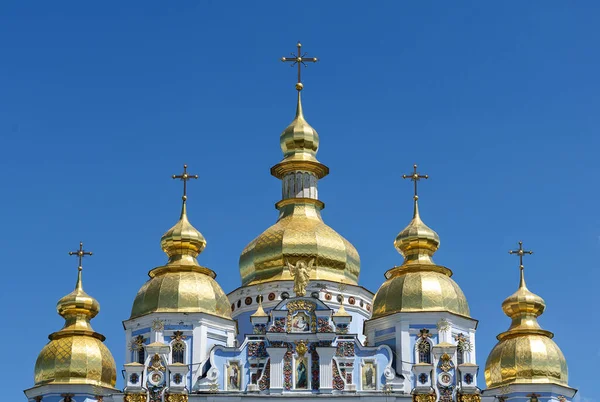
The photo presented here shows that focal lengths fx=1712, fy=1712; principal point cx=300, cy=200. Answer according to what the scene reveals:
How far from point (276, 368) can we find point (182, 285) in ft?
22.0

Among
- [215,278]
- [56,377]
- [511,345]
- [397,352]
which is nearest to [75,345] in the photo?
[56,377]

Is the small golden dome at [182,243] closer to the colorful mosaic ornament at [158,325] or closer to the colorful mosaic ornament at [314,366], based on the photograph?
the colorful mosaic ornament at [158,325]

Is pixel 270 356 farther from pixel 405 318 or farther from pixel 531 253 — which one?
pixel 531 253

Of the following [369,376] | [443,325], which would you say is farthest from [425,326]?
[369,376]

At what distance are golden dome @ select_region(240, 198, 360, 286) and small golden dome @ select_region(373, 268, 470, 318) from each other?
4482 mm

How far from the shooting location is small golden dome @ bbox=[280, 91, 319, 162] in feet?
279

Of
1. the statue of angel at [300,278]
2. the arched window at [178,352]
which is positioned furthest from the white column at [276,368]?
the arched window at [178,352]

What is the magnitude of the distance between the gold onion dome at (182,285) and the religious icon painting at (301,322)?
4.80 metres

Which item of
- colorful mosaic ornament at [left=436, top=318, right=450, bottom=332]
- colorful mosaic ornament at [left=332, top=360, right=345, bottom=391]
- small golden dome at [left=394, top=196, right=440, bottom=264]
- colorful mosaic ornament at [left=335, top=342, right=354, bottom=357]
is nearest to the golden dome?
small golden dome at [left=394, top=196, right=440, bottom=264]

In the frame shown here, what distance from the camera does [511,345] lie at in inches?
2940

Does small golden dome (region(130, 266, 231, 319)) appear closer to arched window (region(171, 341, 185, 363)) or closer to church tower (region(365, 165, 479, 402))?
arched window (region(171, 341, 185, 363))

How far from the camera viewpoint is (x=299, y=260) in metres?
77.9

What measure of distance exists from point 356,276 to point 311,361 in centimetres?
1117

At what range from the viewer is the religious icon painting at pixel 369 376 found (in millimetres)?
72125
